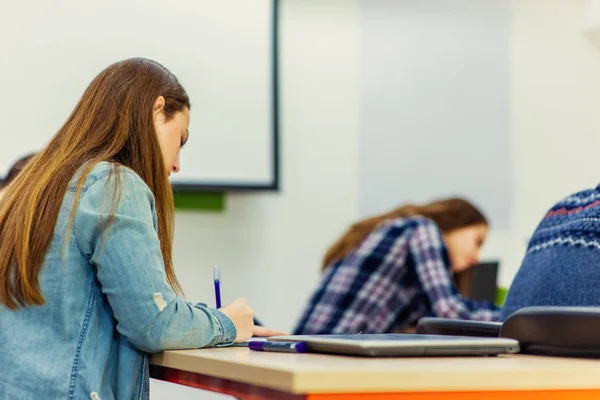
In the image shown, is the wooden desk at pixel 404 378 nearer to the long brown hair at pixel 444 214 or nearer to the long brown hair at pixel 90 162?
the long brown hair at pixel 90 162

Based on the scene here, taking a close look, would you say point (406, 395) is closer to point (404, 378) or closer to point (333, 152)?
point (404, 378)

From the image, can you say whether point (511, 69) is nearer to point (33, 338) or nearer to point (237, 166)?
point (237, 166)

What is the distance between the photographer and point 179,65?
3.57 m

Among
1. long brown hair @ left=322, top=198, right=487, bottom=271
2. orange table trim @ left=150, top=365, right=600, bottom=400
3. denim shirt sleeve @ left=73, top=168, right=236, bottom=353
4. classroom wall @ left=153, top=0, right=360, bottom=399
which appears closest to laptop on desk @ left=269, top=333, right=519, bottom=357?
orange table trim @ left=150, top=365, right=600, bottom=400

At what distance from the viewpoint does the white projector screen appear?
3342mm

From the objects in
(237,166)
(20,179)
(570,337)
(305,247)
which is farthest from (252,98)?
(570,337)

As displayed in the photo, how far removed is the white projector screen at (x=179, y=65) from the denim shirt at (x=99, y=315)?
2.04 metres

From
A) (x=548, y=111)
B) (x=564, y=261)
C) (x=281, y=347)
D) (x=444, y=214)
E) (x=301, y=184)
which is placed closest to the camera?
(x=281, y=347)

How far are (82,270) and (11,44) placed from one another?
Answer: 221cm

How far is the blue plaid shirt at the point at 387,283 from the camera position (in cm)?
289

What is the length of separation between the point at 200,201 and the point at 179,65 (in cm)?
52

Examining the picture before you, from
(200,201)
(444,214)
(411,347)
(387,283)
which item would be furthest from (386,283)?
(411,347)

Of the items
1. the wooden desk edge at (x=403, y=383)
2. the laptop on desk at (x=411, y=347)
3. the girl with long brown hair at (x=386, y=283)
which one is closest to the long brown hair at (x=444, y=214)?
the girl with long brown hair at (x=386, y=283)

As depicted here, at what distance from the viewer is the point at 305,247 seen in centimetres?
382
